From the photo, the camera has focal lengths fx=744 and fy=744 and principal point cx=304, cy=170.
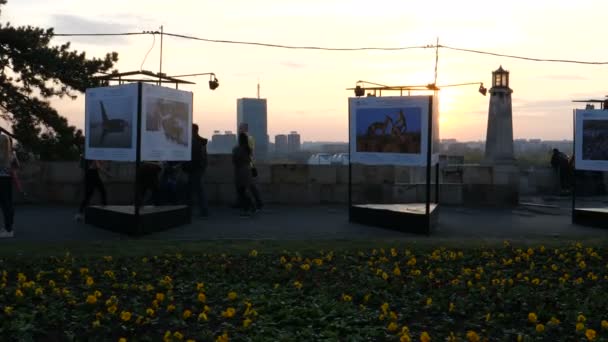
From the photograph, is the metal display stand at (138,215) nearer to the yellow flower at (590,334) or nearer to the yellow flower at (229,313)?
the yellow flower at (229,313)

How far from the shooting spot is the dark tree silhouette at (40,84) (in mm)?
19438

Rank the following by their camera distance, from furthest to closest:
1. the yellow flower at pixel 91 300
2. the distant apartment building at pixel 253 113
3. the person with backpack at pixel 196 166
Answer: the distant apartment building at pixel 253 113 < the person with backpack at pixel 196 166 < the yellow flower at pixel 91 300

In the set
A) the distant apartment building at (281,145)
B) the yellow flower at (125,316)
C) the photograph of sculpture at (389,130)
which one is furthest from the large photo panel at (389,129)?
the distant apartment building at (281,145)

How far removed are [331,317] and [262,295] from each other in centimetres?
90

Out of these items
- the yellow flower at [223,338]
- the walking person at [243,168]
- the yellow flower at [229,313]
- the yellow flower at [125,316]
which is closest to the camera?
the yellow flower at [223,338]

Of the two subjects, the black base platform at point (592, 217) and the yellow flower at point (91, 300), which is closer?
the yellow flower at point (91, 300)

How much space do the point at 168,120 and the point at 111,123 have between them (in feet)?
2.91

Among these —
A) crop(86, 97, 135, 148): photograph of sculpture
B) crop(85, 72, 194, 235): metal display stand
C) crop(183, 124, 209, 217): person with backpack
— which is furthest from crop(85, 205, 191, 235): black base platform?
crop(183, 124, 209, 217): person with backpack

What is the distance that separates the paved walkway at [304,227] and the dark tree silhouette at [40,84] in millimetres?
5489

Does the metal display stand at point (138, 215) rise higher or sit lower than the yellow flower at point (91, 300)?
higher

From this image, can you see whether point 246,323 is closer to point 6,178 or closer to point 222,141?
point 6,178

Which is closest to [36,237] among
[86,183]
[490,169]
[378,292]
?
[86,183]

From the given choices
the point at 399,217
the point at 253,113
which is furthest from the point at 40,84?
the point at 399,217

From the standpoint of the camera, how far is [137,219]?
36.2 ft
